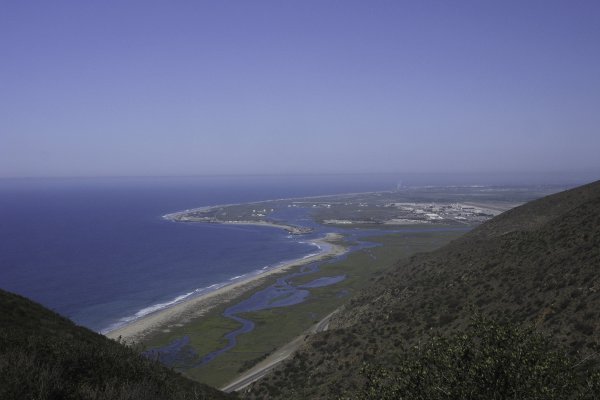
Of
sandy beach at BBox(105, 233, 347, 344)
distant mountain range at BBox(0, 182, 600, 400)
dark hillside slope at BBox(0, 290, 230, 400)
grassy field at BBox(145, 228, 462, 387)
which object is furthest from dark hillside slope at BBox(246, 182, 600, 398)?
sandy beach at BBox(105, 233, 347, 344)

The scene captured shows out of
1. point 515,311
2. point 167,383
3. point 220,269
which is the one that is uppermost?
point 167,383

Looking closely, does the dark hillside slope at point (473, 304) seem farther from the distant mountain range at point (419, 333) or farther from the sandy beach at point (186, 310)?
the sandy beach at point (186, 310)

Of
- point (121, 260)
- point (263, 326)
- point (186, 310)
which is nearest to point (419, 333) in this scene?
point (263, 326)

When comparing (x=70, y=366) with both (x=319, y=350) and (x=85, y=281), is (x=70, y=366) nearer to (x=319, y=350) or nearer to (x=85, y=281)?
(x=319, y=350)

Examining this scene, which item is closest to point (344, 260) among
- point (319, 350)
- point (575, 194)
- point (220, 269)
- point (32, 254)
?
point (220, 269)

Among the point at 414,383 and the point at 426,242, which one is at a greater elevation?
the point at 414,383

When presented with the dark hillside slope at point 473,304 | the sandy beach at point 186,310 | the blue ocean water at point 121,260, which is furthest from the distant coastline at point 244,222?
the dark hillside slope at point 473,304

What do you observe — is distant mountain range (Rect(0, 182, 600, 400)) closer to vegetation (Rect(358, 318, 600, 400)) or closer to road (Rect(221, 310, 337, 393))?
vegetation (Rect(358, 318, 600, 400))
